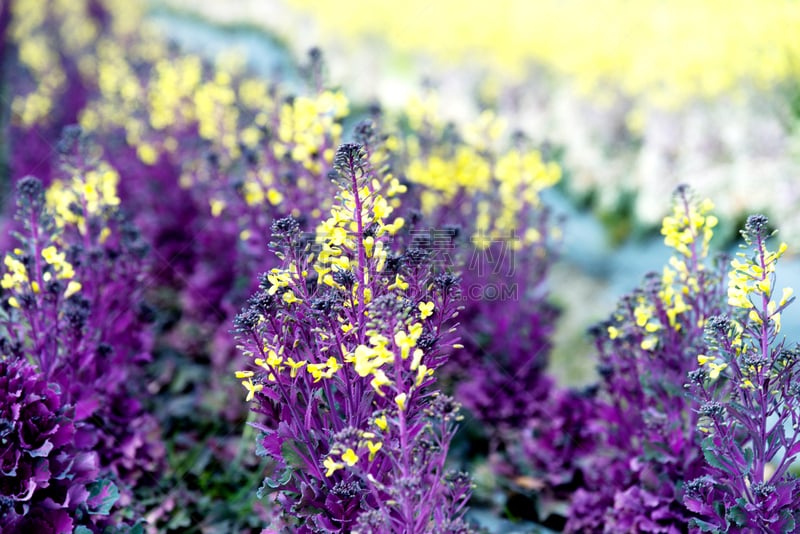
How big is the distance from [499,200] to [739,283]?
229cm

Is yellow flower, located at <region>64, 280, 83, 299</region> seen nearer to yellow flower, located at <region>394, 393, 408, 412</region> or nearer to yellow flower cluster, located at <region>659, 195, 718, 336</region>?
yellow flower, located at <region>394, 393, 408, 412</region>

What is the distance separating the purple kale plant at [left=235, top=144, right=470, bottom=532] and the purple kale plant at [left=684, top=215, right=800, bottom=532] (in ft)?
2.60

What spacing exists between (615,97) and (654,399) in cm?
514

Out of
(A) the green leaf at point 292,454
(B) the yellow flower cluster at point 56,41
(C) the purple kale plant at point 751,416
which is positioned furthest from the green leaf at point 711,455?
(B) the yellow flower cluster at point 56,41

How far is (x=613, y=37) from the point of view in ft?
25.1

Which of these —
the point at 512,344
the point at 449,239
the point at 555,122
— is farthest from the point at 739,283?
the point at 555,122

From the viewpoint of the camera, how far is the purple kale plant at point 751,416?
81.3 inches

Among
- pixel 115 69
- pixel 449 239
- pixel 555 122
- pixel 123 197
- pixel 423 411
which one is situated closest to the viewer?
pixel 423 411

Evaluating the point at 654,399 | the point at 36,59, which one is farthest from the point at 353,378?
the point at 36,59

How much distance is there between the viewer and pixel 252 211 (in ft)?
12.1

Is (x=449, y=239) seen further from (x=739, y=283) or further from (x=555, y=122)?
(x=555, y=122)

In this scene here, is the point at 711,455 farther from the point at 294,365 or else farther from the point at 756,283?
the point at 294,365

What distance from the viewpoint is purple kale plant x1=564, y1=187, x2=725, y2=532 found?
2578 mm

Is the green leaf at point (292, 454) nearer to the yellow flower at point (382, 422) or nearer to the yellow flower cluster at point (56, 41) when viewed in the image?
the yellow flower at point (382, 422)
